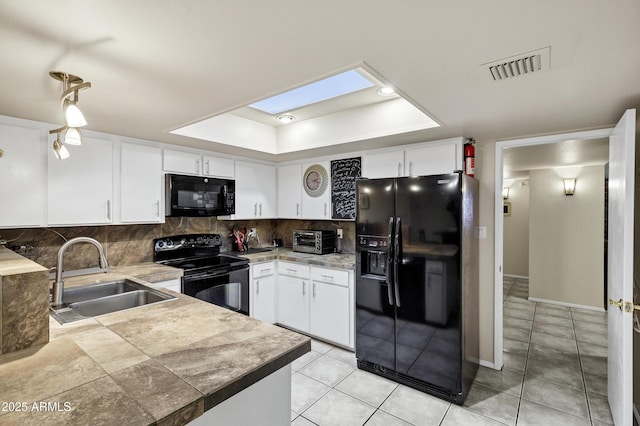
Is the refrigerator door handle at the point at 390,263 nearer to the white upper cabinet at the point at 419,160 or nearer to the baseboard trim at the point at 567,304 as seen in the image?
the white upper cabinet at the point at 419,160

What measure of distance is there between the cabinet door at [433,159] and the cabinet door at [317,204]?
1013mm

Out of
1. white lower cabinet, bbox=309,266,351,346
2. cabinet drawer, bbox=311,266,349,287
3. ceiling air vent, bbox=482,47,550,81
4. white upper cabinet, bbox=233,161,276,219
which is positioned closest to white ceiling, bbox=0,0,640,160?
ceiling air vent, bbox=482,47,550,81

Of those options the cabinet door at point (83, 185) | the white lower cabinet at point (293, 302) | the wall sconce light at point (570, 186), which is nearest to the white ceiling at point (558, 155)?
the wall sconce light at point (570, 186)

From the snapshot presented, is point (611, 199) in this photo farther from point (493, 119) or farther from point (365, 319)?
point (365, 319)

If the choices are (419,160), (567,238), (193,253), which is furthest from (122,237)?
(567,238)

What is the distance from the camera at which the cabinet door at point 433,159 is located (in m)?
2.76

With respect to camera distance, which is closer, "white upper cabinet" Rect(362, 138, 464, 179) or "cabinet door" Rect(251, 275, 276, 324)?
"white upper cabinet" Rect(362, 138, 464, 179)

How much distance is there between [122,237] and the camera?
10.0 ft

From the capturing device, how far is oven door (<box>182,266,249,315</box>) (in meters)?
2.95

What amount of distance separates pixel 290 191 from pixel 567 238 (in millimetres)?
4377

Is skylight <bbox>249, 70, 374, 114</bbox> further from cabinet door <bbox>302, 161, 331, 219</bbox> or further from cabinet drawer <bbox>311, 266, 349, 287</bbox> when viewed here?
cabinet drawer <bbox>311, 266, 349, 287</bbox>

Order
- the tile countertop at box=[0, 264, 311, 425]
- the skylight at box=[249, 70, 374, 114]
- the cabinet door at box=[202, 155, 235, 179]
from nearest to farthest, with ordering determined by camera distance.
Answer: the tile countertop at box=[0, 264, 311, 425], the skylight at box=[249, 70, 374, 114], the cabinet door at box=[202, 155, 235, 179]

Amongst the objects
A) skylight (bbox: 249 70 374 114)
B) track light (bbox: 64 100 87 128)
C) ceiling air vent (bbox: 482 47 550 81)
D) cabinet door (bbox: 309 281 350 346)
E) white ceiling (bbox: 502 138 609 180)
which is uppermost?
skylight (bbox: 249 70 374 114)

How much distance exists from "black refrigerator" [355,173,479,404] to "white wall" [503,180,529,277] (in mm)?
4454
